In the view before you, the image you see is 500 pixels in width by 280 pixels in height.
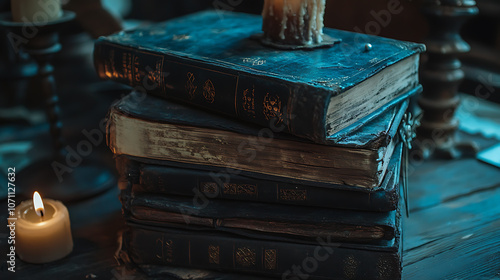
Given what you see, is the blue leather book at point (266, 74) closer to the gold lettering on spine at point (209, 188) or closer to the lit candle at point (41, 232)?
the gold lettering on spine at point (209, 188)

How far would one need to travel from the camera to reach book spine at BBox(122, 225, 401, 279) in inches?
28.2

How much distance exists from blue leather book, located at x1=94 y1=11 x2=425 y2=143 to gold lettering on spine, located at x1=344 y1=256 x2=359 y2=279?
0.61 feet

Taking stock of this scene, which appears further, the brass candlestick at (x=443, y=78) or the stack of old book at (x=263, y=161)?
the brass candlestick at (x=443, y=78)

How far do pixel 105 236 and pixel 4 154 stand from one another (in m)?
0.44

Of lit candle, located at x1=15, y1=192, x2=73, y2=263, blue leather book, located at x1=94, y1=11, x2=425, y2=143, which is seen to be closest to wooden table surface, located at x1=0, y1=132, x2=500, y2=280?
lit candle, located at x1=15, y1=192, x2=73, y2=263

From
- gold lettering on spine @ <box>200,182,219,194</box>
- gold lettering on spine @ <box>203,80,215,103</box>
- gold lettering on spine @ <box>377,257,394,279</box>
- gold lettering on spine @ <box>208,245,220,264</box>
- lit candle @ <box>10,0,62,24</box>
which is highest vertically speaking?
lit candle @ <box>10,0,62,24</box>

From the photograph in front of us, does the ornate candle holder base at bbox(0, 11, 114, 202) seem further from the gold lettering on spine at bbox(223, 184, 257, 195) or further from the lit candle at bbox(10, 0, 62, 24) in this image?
the gold lettering on spine at bbox(223, 184, 257, 195)

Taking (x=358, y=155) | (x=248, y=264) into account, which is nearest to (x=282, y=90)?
(x=358, y=155)

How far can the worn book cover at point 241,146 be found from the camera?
2.25 feet

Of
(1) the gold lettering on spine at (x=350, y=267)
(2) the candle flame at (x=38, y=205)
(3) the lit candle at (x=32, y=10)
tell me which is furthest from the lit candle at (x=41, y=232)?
(1) the gold lettering on spine at (x=350, y=267)

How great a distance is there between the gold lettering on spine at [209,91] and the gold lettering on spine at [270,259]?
0.24 meters

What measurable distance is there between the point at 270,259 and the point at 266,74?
0.89ft

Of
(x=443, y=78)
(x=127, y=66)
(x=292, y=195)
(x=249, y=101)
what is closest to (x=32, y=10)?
(x=127, y=66)

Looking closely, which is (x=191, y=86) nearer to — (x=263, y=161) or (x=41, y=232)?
(x=263, y=161)
